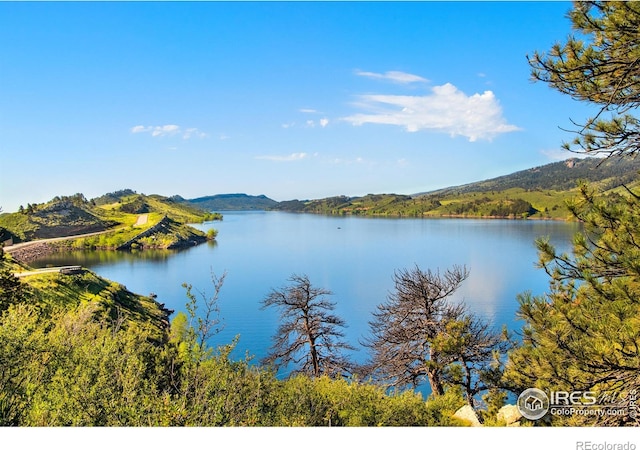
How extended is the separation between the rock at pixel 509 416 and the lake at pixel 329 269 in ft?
41.5

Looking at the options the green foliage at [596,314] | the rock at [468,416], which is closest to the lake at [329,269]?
the rock at [468,416]

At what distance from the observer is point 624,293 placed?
5.30 metres

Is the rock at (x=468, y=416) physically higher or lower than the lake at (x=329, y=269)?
higher

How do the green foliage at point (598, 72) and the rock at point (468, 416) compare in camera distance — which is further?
the rock at point (468, 416)

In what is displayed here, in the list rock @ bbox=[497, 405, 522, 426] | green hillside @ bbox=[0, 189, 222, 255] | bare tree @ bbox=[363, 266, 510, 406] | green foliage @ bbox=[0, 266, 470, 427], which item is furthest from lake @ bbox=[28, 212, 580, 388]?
green foliage @ bbox=[0, 266, 470, 427]

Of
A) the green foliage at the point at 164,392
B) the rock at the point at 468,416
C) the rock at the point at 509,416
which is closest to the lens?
the green foliage at the point at 164,392

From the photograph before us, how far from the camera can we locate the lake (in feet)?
99.2

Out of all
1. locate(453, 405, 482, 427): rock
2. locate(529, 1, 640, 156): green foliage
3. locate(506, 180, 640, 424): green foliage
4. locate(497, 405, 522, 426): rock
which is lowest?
locate(453, 405, 482, 427): rock

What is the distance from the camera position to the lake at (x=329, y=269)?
99.2 ft

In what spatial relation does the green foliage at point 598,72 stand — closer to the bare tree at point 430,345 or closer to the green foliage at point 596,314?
the green foliage at point 596,314

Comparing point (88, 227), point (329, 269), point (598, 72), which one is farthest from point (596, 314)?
point (88, 227)

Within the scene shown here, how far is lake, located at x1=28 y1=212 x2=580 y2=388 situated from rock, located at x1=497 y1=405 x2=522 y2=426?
1264 cm

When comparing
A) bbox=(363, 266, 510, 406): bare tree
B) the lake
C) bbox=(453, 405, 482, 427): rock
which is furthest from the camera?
the lake

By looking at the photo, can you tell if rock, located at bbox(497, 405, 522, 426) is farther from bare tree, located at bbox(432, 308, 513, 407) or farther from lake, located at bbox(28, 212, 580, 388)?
lake, located at bbox(28, 212, 580, 388)
